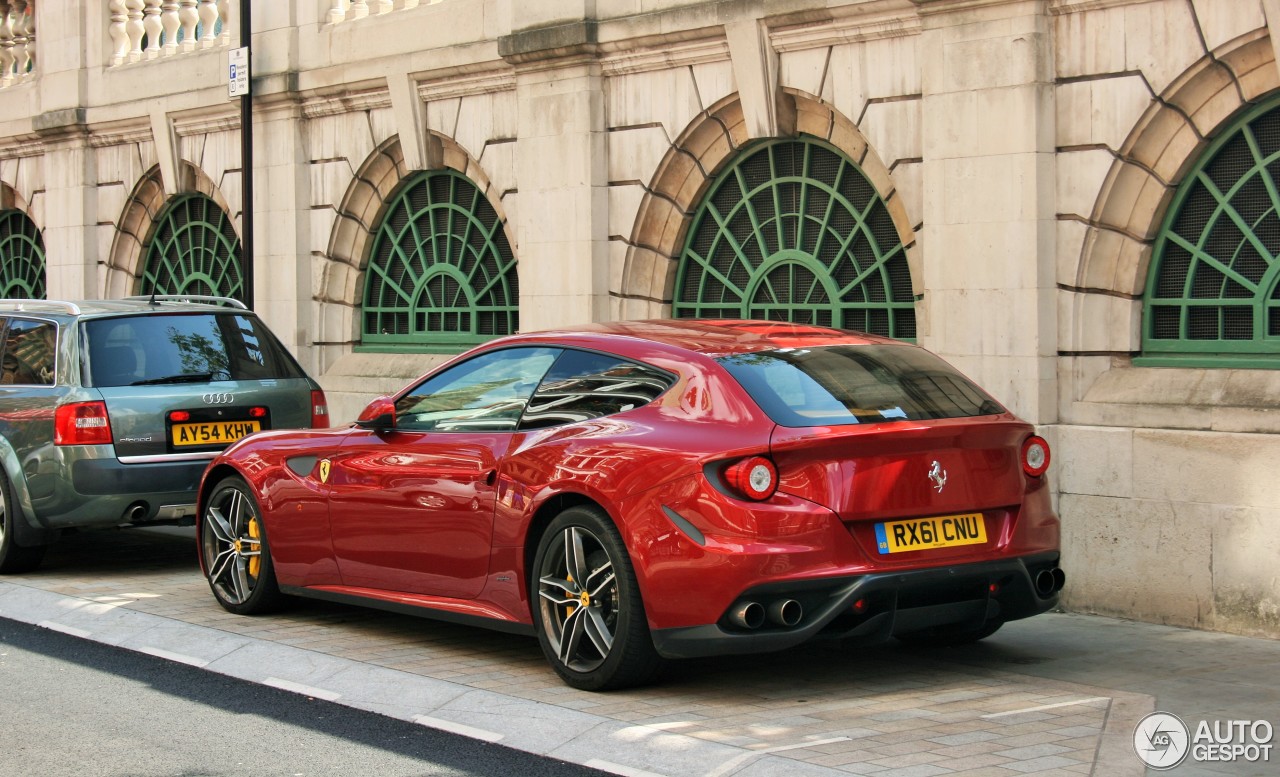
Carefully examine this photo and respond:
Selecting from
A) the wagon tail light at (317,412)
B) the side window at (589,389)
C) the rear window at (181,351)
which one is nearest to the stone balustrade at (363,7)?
the rear window at (181,351)

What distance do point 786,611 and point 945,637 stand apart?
1637mm

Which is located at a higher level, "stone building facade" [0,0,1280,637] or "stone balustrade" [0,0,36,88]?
"stone balustrade" [0,0,36,88]

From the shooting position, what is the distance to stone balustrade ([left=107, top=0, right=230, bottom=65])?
58.5 feet

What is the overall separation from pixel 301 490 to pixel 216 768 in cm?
264

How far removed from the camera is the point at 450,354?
15.0 m

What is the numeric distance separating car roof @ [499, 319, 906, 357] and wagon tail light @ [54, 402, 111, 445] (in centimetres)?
370

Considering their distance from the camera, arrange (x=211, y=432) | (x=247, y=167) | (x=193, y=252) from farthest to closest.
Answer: (x=193, y=252)
(x=247, y=167)
(x=211, y=432)

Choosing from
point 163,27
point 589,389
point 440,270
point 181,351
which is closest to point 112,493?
point 181,351

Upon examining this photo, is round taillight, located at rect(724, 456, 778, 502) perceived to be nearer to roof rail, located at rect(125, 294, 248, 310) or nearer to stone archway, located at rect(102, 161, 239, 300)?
roof rail, located at rect(125, 294, 248, 310)

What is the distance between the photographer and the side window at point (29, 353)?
11.0 metres

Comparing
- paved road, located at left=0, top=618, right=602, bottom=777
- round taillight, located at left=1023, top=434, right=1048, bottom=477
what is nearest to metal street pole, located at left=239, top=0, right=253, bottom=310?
paved road, located at left=0, top=618, right=602, bottom=777

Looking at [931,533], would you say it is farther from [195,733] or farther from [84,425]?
[84,425]

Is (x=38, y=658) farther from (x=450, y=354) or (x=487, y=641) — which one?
(x=450, y=354)

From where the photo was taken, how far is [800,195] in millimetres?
11984
